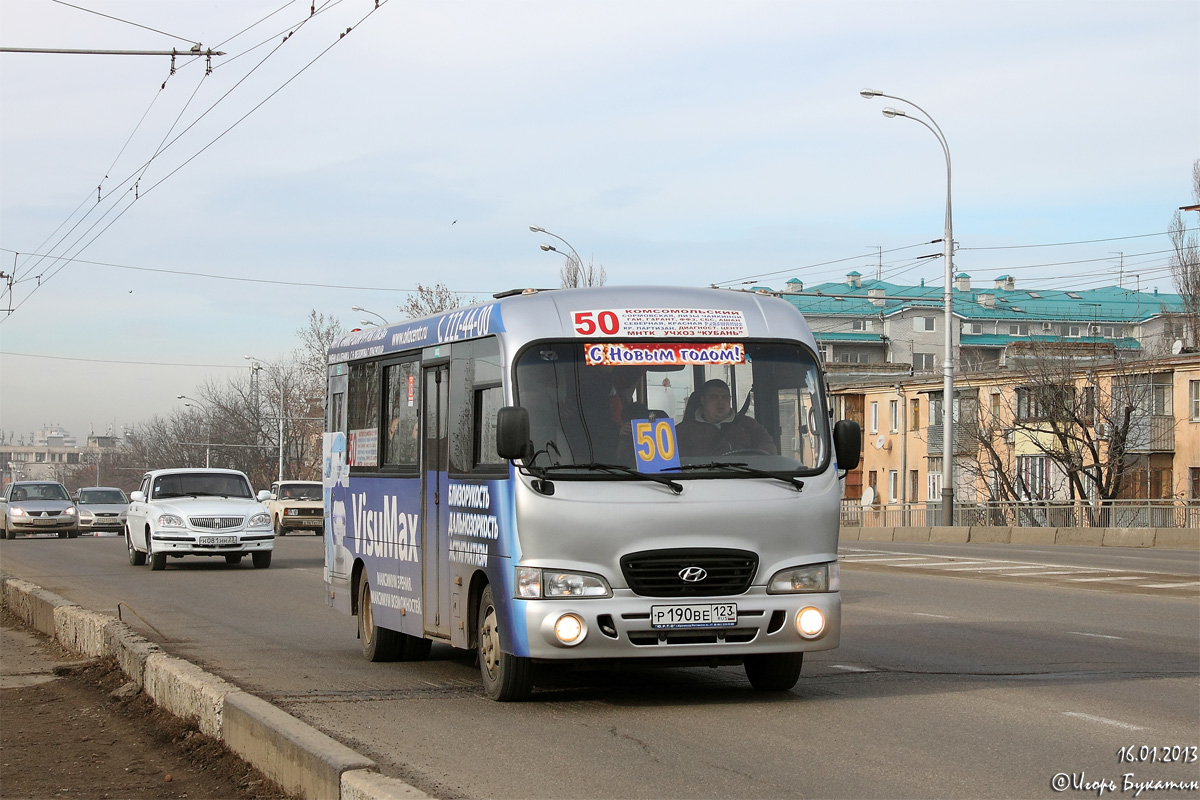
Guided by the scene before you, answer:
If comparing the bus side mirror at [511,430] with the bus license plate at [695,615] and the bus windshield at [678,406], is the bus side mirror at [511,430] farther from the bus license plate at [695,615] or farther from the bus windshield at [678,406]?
the bus license plate at [695,615]

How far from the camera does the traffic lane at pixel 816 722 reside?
6781mm

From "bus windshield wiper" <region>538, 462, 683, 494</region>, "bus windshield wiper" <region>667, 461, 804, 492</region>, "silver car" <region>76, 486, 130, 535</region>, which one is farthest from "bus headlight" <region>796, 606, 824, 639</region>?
"silver car" <region>76, 486, 130, 535</region>

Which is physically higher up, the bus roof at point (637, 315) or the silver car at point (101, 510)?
the bus roof at point (637, 315)

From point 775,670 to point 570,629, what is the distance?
65.9 inches

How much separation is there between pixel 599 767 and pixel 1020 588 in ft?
47.4

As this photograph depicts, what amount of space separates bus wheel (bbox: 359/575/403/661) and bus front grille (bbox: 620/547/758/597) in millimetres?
3540

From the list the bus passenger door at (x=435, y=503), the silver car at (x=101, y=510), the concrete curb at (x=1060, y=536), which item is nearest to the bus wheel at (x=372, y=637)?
the bus passenger door at (x=435, y=503)

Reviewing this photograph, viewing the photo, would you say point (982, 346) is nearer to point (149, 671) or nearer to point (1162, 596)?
point (1162, 596)

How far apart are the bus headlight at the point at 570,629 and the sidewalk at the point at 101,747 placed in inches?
76.4

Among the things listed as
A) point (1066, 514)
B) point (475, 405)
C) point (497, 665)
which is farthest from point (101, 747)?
point (1066, 514)

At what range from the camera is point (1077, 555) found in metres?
29.6

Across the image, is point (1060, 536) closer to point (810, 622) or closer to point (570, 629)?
point (810, 622)

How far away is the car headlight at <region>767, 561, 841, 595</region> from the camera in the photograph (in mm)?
8852

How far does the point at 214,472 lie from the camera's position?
26156mm
